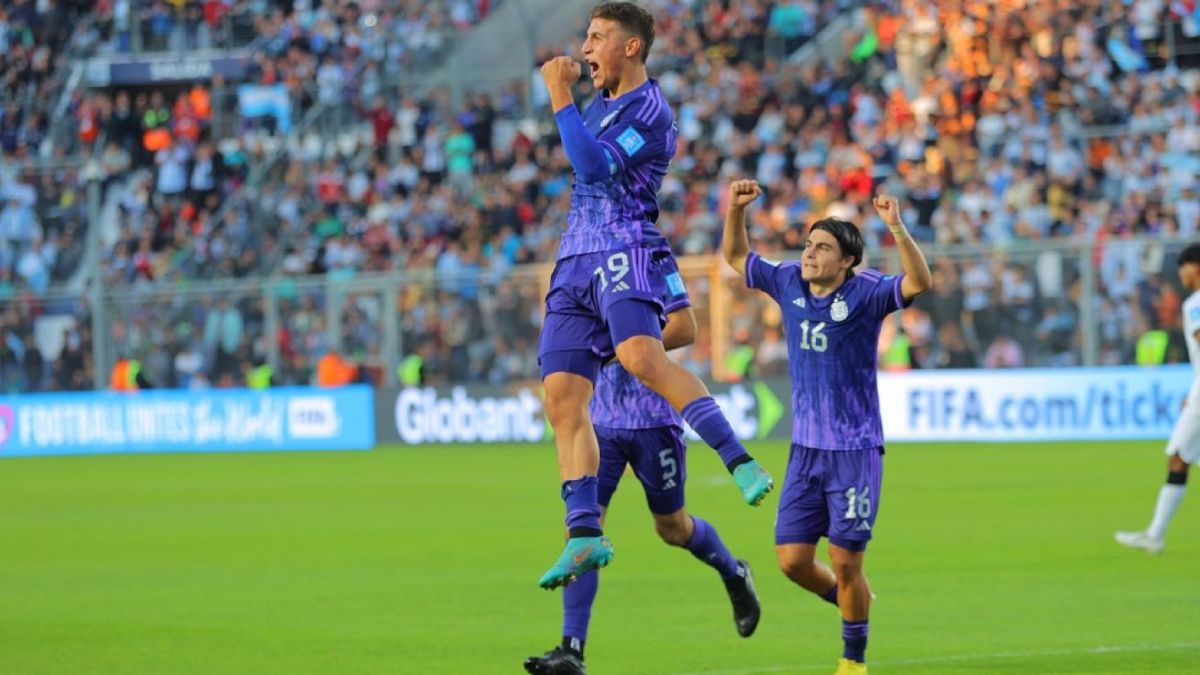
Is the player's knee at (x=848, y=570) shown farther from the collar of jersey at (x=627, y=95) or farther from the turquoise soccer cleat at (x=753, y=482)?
the collar of jersey at (x=627, y=95)

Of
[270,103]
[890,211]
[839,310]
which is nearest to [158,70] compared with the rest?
[270,103]

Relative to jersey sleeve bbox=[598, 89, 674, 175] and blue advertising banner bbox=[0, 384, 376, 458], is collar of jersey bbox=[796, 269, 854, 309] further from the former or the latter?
blue advertising banner bbox=[0, 384, 376, 458]

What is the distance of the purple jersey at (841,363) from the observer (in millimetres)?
8375

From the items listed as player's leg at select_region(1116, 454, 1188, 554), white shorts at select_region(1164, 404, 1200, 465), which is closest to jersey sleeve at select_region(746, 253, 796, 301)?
white shorts at select_region(1164, 404, 1200, 465)

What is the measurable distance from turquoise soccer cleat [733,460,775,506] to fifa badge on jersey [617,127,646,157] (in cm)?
133

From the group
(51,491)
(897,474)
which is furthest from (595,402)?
(51,491)

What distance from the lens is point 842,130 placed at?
3002 cm

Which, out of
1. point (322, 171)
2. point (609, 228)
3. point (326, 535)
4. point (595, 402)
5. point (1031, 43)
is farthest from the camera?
point (322, 171)

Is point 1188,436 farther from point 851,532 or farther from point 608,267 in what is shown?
point 608,267

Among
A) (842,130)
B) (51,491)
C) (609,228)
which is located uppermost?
(842,130)

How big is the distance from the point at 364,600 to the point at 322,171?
77.4ft

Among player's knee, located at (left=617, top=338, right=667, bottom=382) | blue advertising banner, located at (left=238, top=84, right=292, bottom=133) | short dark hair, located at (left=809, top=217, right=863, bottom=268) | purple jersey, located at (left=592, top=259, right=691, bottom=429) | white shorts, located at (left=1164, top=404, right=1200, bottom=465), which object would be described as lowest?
white shorts, located at (left=1164, top=404, right=1200, bottom=465)

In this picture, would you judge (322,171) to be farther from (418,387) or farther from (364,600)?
(364,600)

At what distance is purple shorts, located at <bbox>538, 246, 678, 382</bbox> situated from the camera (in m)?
8.05
